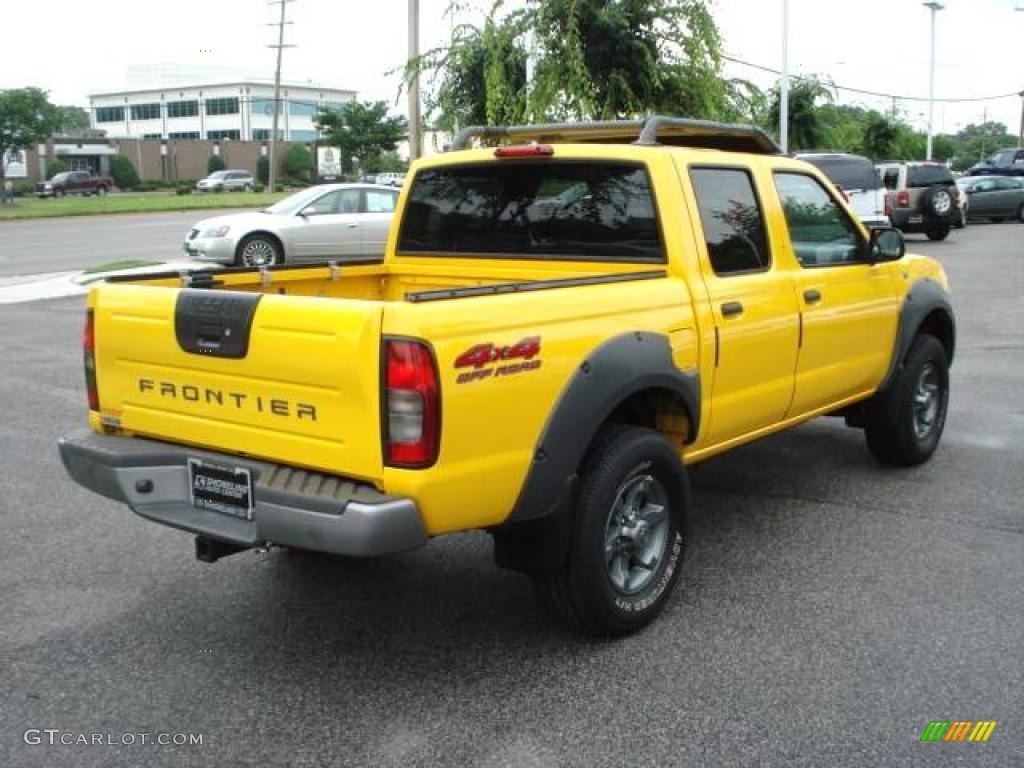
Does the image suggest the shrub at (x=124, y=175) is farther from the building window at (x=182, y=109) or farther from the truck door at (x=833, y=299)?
the truck door at (x=833, y=299)

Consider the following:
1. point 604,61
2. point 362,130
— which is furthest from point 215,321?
point 362,130

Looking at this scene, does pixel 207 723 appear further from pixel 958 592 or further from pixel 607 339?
pixel 958 592

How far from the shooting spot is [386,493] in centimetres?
342

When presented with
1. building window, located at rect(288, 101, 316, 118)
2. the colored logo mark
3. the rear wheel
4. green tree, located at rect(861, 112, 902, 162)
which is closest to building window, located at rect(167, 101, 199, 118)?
building window, located at rect(288, 101, 316, 118)

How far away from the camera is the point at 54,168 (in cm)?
8338

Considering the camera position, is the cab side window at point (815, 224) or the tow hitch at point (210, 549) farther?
the cab side window at point (815, 224)

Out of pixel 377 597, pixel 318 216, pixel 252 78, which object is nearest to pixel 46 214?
pixel 318 216

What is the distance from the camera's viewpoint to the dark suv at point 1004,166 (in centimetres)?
4034

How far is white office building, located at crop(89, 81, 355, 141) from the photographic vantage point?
12569 cm

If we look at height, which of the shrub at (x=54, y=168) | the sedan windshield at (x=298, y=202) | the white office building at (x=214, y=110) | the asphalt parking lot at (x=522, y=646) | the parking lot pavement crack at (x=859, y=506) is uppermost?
the white office building at (x=214, y=110)

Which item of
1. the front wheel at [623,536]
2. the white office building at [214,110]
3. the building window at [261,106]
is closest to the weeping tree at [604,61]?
the front wheel at [623,536]

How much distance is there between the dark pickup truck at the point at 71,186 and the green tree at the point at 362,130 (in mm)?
18767

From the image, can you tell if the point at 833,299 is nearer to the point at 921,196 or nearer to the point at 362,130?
the point at 921,196

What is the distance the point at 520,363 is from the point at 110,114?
147 meters
